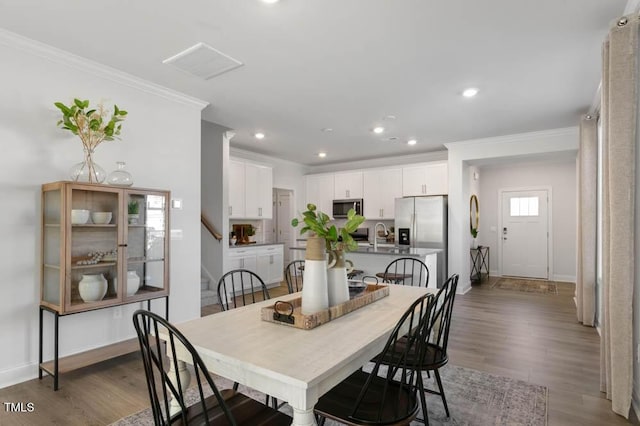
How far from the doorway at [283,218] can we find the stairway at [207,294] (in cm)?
259

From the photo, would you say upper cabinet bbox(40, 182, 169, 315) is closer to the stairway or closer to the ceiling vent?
the ceiling vent

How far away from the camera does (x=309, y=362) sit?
50.1 inches

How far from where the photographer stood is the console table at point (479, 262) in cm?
714

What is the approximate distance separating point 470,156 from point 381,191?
1878 mm

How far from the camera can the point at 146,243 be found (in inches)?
126

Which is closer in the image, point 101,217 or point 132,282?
point 101,217

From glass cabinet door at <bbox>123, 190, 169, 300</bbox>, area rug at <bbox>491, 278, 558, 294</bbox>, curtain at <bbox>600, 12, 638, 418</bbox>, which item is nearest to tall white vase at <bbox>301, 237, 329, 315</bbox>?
curtain at <bbox>600, 12, 638, 418</bbox>

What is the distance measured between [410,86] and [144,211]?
2782mm

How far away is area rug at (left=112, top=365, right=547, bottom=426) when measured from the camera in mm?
2188

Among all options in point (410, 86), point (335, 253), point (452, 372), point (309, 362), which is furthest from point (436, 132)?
point (309, 362)

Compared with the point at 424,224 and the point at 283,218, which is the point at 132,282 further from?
the point at 283,218

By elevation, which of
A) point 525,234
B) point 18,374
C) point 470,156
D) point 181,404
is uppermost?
point 470,156

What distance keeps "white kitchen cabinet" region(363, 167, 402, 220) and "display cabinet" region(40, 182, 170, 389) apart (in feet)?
15.4

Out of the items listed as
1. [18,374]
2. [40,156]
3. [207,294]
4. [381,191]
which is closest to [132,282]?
[18,374]
